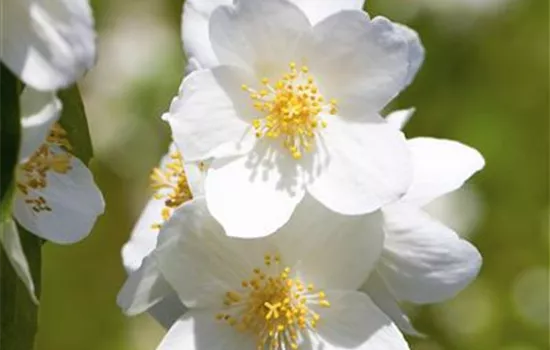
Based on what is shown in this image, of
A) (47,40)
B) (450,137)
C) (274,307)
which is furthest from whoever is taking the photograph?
(450,137)

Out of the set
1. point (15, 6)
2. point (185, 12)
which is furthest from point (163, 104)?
point (15, 6)

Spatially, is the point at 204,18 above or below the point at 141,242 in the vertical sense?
above

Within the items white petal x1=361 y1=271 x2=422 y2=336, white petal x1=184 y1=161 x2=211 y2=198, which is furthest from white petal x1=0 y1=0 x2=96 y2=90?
white petal x1=361 y1=271 x2=422 y2=336

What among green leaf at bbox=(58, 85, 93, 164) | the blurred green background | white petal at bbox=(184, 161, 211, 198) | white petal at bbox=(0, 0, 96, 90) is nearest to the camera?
white petal at bbox=(0, 0, 96, 90)

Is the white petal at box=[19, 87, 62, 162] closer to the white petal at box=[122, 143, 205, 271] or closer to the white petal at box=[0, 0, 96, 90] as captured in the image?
the white petal at box=[0, 0, 96, 90]

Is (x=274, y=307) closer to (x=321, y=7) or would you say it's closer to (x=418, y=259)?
(x=418, y=259)

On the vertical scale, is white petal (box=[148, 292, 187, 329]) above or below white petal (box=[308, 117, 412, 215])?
below

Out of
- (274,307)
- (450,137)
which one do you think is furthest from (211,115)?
(450,137)
